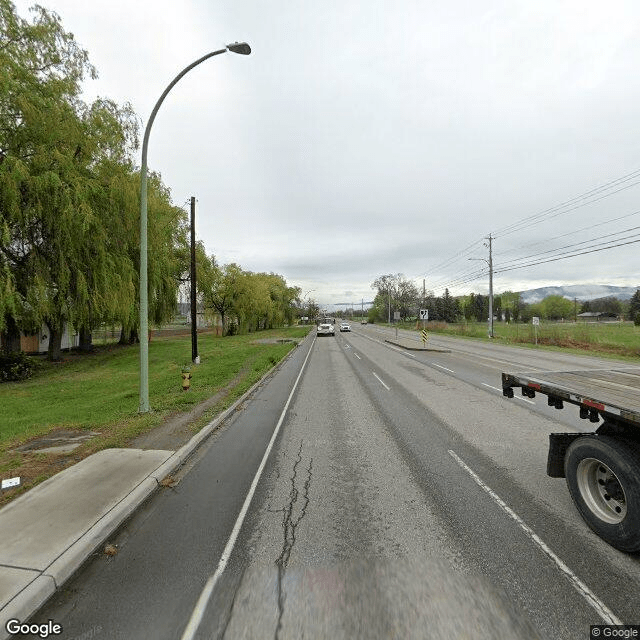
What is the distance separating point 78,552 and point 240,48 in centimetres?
899

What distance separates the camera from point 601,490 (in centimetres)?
383

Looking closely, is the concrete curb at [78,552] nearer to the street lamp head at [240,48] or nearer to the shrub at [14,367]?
the street lamp head at [240,48]

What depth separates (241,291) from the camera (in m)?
42.9

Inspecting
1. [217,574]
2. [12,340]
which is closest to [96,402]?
[217,574]

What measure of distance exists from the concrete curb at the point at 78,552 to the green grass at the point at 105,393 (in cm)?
233

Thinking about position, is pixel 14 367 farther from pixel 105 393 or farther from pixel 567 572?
pixel 567 572

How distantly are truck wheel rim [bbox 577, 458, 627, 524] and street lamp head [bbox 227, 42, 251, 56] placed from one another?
30.2ft

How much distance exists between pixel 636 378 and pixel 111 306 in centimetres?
1786

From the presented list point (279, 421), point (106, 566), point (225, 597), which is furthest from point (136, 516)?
point (279, 421)

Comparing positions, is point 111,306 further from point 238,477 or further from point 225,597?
point 225,597

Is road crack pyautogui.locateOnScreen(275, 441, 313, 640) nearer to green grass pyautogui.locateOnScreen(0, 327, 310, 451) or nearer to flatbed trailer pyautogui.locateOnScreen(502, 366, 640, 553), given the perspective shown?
flatbed trailer pyautogui.locateOnScreen(502, 366, 640, 553)

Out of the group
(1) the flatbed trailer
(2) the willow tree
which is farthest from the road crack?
(2) the willow tree

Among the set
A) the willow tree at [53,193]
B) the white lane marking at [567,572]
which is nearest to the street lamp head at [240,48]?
the white lane marking at [567,572]

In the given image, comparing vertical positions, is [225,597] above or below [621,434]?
below
